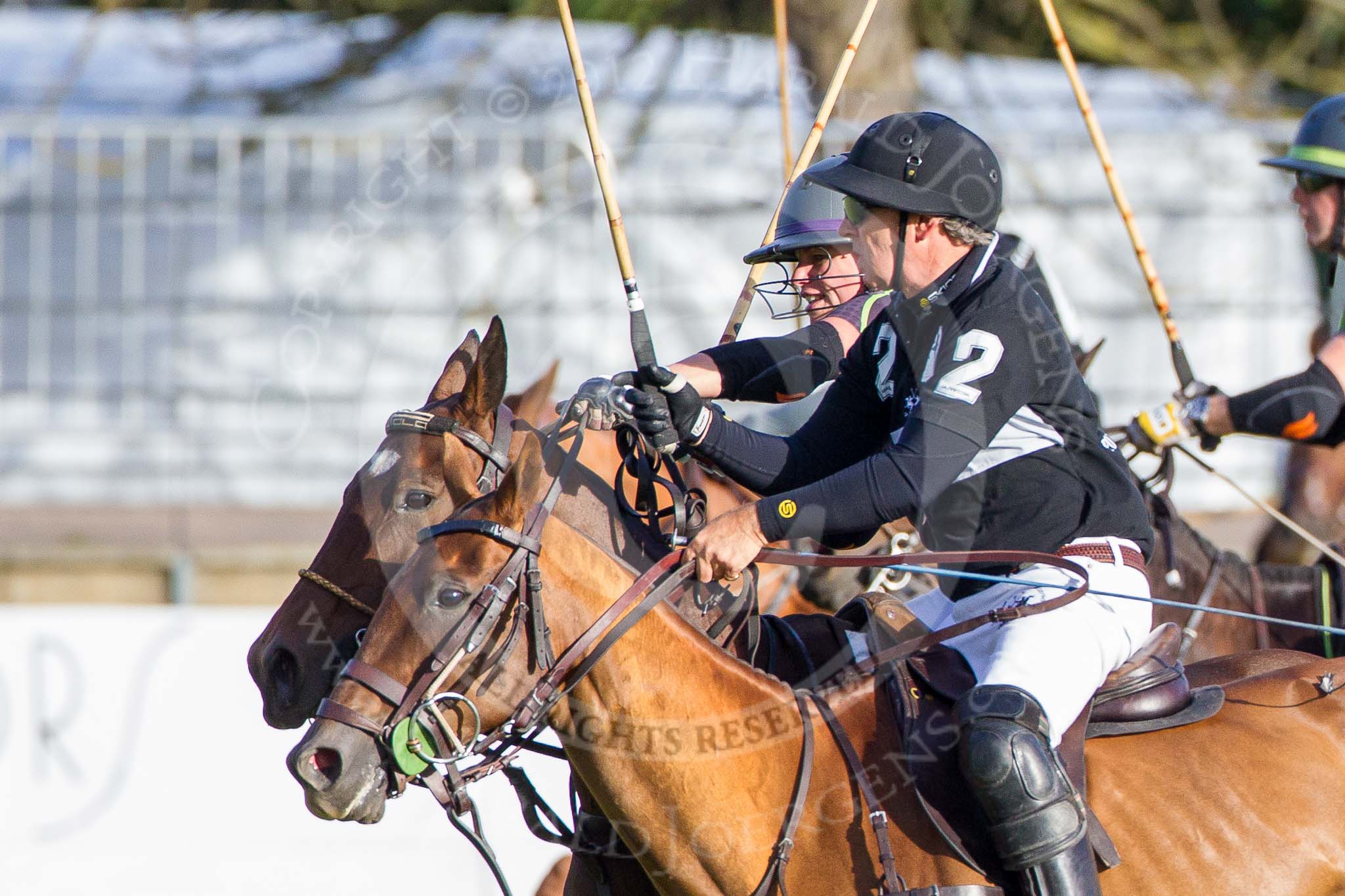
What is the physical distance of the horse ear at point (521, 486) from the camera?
262 cm

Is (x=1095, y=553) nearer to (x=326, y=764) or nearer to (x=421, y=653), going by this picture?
(x=421, y=653)

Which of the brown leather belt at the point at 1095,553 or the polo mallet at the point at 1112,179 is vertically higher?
the polo mallet at the point at 1112,179

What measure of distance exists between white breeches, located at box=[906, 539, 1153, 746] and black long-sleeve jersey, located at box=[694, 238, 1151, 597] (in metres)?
0.09

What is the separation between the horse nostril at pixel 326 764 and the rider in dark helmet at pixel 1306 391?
2.85 meters

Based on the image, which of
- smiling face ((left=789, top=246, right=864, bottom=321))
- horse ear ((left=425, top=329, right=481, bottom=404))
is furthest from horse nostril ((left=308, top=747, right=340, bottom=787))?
smiling face ((left=789, top=246, right=864, bottom=321))

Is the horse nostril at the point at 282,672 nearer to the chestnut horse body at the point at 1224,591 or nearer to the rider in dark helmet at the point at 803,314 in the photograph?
the rider in dark helmet at the point at 803,314

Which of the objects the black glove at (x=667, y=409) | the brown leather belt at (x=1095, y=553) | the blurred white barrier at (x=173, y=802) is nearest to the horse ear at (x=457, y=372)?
the black glove at (x=667, y=409)

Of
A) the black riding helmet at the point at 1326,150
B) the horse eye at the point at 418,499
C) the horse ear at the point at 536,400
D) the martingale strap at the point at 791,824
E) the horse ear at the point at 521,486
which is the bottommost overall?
the martingale strap at the point at 791,824

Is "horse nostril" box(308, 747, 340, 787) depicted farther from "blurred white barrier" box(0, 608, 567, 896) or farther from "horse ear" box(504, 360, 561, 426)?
"blurred white barrier" box(0, 608, 567, 896)

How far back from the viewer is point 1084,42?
9.70 meters

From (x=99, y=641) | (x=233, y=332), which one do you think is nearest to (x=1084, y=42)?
(x=233, y=332)

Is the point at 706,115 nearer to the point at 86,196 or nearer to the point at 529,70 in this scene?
the point at 529,70

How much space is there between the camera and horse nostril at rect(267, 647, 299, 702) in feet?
11.9

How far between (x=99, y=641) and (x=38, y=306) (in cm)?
280
